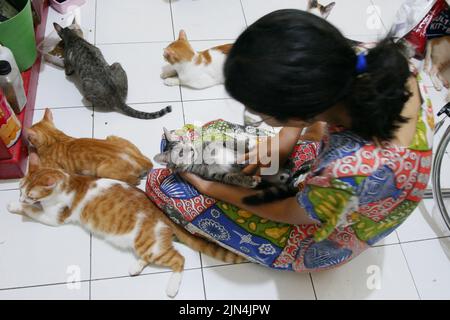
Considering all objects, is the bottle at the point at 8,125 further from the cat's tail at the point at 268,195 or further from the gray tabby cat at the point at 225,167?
the cat's tail at the point at 268,195

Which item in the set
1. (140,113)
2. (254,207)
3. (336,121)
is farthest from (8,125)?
(336,121)

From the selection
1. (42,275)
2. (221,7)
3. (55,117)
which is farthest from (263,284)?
(221,7)

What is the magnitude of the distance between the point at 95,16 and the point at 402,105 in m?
1.79

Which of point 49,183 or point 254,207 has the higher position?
point 254,207

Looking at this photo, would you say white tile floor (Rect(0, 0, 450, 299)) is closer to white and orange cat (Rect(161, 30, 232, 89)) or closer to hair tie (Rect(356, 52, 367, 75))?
white and orange cat (Rect(161, 30, 232, 89))

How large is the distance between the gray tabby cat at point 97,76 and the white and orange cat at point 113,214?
424 mm

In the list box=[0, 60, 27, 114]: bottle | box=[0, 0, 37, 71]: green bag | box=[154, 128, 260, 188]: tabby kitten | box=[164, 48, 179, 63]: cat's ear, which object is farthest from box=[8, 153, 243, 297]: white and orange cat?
box=[164, 48, 179, 63]: cat's ear

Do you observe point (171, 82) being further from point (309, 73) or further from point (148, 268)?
point (309, 73)

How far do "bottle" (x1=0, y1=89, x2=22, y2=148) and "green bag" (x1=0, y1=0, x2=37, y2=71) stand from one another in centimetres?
35

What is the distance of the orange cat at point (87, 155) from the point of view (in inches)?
60.0

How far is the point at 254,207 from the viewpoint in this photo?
1.21 meters

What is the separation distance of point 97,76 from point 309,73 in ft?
4.00

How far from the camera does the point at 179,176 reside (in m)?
1.40
